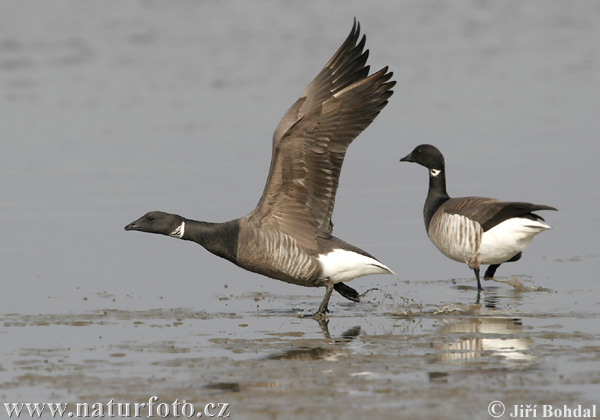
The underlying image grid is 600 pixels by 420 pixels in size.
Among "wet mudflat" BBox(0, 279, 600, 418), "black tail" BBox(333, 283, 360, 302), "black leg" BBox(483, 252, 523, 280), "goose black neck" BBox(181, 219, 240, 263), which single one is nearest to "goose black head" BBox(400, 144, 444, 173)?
"black leg" BBox(483, 252, 523, 280)

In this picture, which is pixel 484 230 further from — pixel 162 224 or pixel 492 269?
pixel 162 224

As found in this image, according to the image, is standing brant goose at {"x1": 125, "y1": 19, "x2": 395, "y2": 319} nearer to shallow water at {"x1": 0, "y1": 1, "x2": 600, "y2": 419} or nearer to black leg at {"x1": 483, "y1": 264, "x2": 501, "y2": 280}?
shallow water at {"x1": 0, "y1": 1, "x2": 600, "y2": 419}

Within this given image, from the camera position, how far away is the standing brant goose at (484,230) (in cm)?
1152

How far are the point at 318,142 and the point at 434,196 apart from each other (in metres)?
3.25

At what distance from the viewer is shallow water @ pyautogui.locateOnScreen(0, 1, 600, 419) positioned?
750cm

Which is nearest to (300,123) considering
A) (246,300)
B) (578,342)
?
(246,300)

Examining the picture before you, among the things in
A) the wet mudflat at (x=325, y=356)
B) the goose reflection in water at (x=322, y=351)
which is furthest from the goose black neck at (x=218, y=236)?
the goose reflection in water at (x=322, y=351)

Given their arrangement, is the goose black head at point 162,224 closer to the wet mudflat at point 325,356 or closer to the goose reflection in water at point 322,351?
the wet mudflat at point 325,356

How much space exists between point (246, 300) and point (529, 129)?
9.29 metres

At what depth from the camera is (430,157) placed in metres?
13.2

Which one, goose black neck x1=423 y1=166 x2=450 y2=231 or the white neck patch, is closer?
the white neck patch

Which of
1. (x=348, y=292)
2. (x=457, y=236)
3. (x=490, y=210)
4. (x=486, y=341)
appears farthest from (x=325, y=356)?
(x=490, y=210)

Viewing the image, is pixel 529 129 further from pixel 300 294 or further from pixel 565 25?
pixel 565 25

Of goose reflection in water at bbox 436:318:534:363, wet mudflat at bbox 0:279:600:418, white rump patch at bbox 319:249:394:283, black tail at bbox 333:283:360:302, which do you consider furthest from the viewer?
black tail at bbox 333:283:360:302
